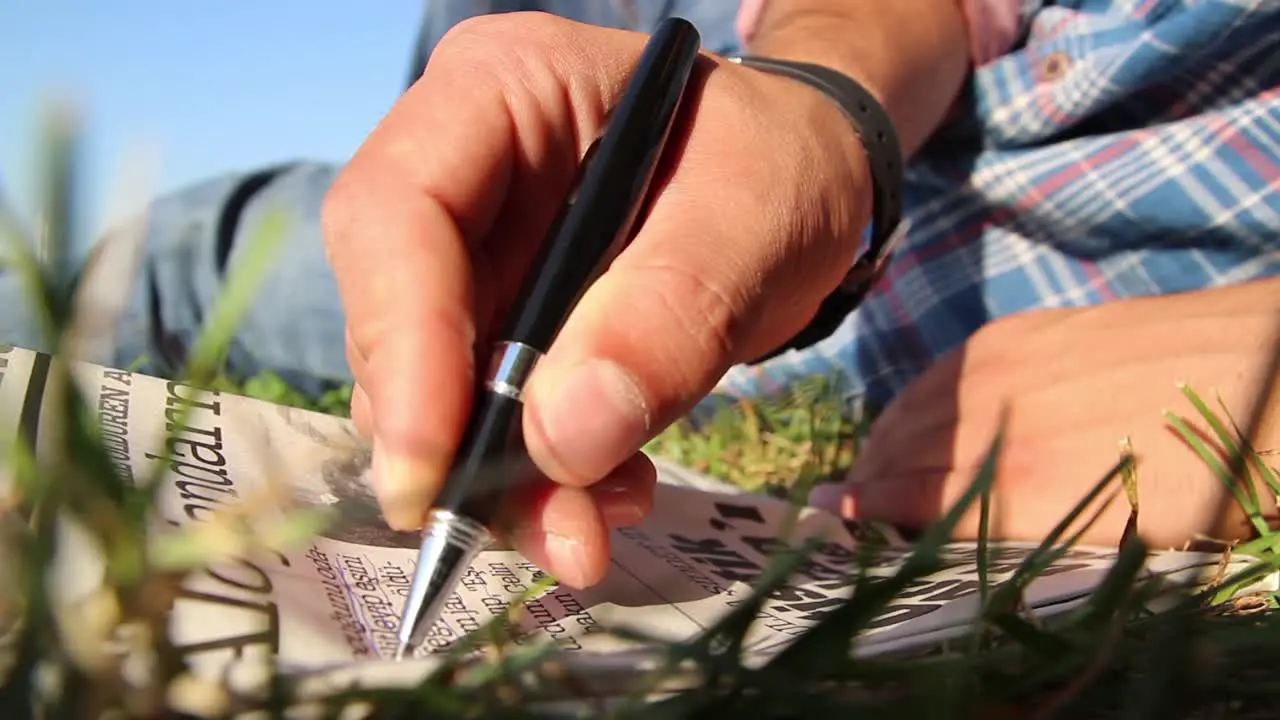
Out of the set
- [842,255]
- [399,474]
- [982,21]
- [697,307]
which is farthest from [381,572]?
[982,21]

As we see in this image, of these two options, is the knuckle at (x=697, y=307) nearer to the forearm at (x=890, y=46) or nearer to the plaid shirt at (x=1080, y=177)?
the forearm at (x=890, y=46)

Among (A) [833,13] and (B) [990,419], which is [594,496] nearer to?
(B) [990,419]

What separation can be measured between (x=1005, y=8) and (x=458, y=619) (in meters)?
0.93

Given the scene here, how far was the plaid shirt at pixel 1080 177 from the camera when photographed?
0.86 m

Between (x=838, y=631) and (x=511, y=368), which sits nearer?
(x=838, y=631)

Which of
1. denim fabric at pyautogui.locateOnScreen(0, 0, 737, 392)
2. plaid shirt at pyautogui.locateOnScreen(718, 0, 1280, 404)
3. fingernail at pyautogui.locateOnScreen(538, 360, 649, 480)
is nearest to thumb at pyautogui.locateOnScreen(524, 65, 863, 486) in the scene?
fingernail at pyautogui.locateOnScreen(538, 360, 649, 480)

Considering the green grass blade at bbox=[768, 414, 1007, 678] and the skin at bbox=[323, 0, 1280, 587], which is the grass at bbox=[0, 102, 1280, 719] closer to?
the green grass blade at bbox=[768, 414, 1007, 678]

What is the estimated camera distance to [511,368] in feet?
1.45

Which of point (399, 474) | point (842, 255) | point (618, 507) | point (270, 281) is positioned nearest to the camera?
point (399, 474)

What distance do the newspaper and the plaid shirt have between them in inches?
17.8

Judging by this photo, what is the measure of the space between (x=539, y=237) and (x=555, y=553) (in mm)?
239

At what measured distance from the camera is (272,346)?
1.34 meters

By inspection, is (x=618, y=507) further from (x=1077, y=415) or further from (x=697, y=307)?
(x=1077, y=415)

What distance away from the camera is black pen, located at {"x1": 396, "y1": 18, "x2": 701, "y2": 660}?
383 millimetres
